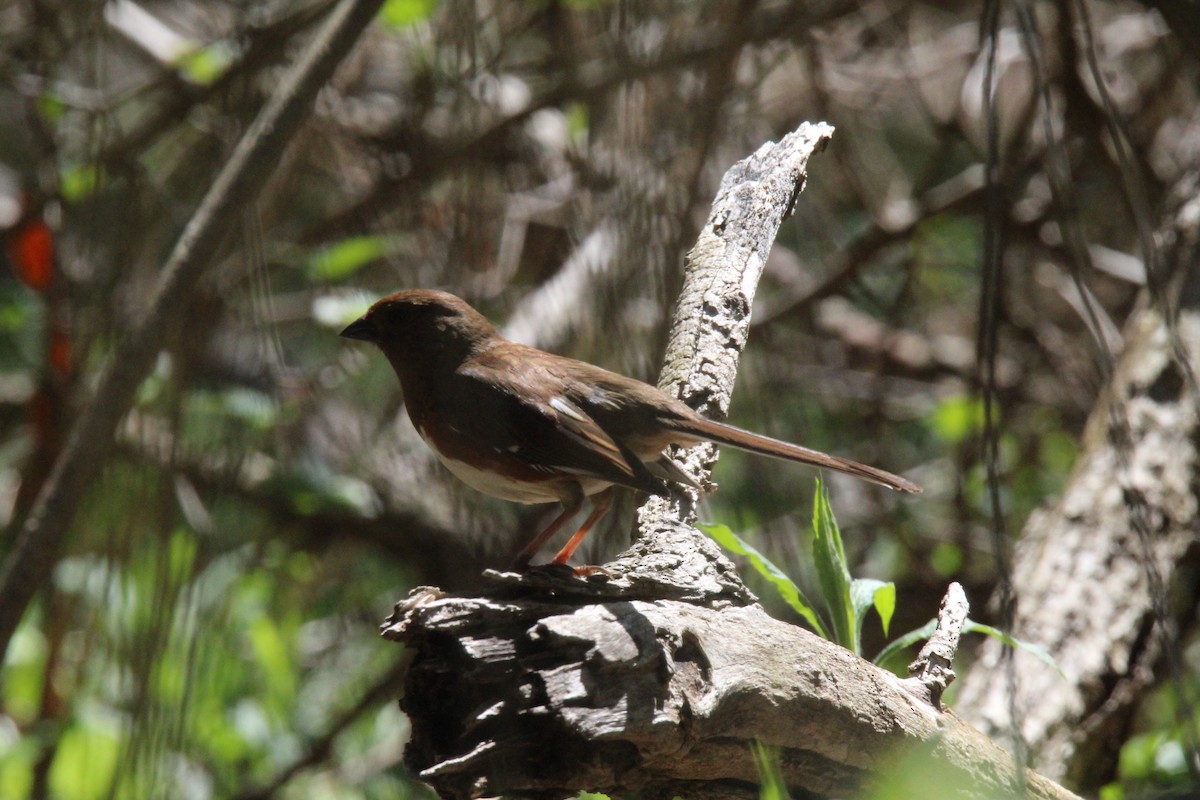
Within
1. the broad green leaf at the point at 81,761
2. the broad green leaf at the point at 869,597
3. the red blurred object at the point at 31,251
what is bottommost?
the broad green leaf at the point at 81,761

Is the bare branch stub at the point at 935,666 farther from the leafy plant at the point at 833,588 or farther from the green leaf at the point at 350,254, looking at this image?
the green leaf at the point at 350,254

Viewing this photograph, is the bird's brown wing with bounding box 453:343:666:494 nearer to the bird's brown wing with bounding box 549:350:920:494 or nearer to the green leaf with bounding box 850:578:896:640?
the bird's brown wing with bounding box 549:350:920:494

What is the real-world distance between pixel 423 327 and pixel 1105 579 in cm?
231

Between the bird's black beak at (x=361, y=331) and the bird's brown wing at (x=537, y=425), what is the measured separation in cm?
→ 41

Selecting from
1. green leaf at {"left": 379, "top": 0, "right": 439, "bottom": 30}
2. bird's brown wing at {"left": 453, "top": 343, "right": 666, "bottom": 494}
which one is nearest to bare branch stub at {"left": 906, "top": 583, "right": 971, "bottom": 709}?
bird's brown wing at {"left": 453, "top": 343, "right": 666, "bottom": 494}

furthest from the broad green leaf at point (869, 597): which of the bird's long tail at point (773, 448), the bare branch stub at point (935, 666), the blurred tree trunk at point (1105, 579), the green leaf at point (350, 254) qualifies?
the green leaf at point (350, 254)

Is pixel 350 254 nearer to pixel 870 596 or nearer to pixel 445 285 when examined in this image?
pixel 445 285

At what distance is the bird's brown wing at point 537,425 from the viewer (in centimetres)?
269

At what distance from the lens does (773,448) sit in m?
2.70

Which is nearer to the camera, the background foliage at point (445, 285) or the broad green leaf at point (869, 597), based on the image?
Result: the background foliage at point (445, 285)

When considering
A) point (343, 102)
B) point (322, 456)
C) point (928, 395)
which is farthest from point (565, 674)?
point (928, 395)

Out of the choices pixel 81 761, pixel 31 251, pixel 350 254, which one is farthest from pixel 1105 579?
pixel 31 251

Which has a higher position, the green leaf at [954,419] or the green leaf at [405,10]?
the green leaf at [405,10]

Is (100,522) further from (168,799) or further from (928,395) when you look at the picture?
(928,395)
